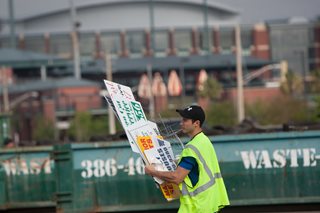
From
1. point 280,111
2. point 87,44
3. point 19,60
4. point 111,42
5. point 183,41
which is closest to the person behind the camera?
point 280,111

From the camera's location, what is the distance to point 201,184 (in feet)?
24.8

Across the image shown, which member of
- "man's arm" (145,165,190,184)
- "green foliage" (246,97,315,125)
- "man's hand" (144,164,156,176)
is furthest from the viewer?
"green foliage" (246,97,315,125)

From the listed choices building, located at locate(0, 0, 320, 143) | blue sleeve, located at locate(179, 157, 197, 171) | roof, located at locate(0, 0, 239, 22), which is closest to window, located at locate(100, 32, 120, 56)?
building, located at locate(0, 0, 320, 143)

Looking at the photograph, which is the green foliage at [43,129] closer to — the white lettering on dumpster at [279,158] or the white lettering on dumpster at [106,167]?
the white lettering on dumpster at [106,167]

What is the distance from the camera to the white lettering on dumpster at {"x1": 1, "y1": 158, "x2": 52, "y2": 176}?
13.6 metres

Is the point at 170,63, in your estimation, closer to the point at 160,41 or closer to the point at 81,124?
the point at 160,41

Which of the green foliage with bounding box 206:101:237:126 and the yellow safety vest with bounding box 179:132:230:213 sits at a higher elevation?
the yellow safety vest with bounding box 179:132:230:213

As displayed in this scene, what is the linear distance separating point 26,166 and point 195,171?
21.8ft

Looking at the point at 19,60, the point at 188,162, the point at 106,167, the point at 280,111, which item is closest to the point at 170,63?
the point at 19,60

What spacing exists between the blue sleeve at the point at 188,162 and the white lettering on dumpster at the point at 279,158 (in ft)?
16.6

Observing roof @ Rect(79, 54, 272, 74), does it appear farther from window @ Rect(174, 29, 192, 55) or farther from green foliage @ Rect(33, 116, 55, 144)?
green foliage @ Rect(33, 116, 55, 144)

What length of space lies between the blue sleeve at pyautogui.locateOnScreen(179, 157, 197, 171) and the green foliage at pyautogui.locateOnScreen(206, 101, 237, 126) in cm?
5613

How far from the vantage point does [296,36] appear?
4454 inches

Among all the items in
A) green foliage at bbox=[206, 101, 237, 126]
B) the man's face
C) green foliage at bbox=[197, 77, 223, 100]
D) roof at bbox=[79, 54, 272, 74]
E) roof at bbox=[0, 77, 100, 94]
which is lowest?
green foliage at bbox=[206, 101, 237, 126]
